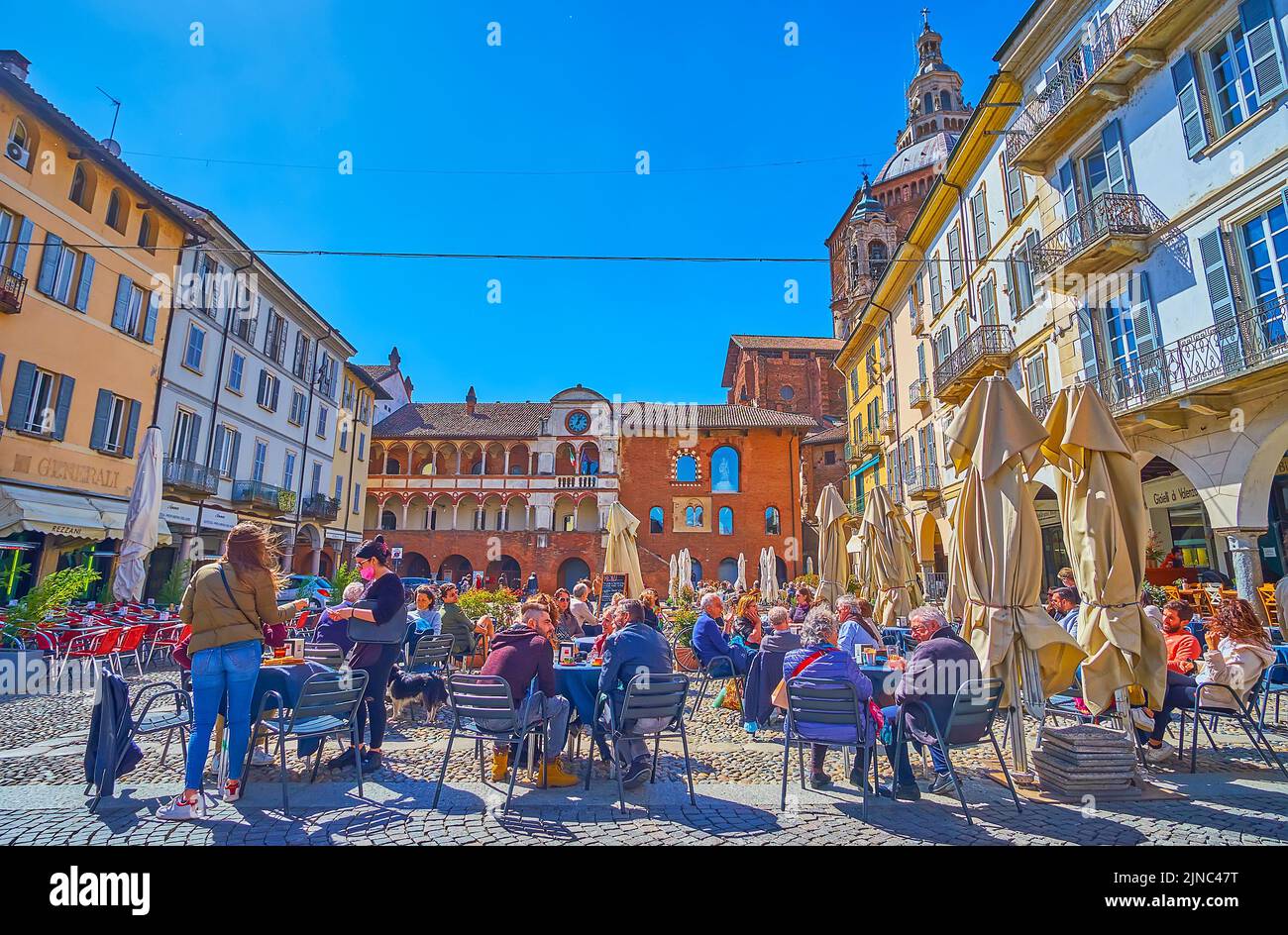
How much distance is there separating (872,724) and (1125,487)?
326 cm

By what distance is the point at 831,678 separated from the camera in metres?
5.02

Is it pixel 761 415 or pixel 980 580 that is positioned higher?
pixel 761 415

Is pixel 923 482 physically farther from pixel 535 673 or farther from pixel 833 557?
pixel 535 673

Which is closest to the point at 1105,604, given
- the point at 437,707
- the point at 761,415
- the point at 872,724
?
the point at 872,724

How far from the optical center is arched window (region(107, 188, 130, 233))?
58.1 ft

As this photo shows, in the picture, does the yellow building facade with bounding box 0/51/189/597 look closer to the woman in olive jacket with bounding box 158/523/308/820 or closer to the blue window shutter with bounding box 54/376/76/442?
the blue window shutter with bounding box 54/376/76/442

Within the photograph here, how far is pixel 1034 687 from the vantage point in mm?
5387

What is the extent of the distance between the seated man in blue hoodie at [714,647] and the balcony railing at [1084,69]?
13.1 meters

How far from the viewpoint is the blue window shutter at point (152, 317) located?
1898 cm

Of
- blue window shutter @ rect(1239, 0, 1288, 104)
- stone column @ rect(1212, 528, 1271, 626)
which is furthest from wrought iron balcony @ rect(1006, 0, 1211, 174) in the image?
stone column @ rect(1212, 528, 1271, 626)

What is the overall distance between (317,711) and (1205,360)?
13.9 metres

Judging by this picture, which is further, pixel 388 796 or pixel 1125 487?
pixel 1125 487
